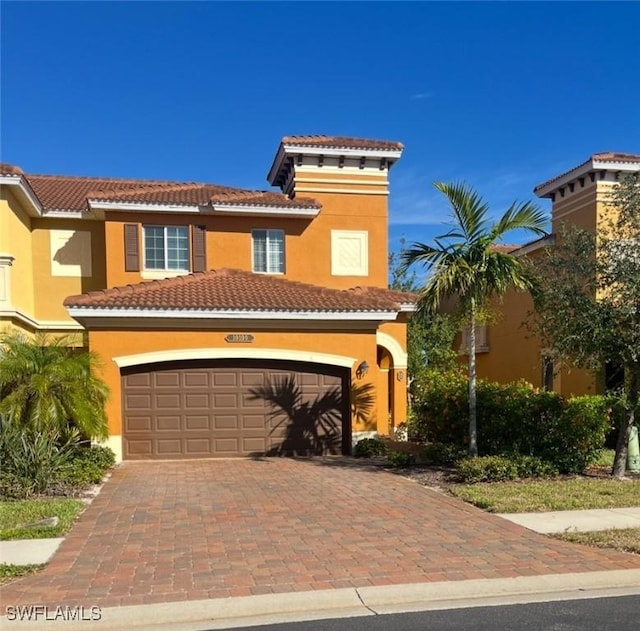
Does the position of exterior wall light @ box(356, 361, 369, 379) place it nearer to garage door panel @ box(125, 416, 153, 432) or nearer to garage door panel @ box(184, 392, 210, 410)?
garage door panel @ box(184, 392, 210, 410)

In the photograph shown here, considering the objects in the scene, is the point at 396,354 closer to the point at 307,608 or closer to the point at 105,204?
the point at 105,204

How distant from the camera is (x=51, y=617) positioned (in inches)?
213

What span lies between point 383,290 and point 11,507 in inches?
508

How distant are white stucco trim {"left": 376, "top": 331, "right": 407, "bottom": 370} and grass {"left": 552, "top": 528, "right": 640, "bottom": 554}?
39.4ft

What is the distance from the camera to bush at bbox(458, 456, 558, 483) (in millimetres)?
11469

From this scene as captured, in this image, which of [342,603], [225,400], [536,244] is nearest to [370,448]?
[225,400]

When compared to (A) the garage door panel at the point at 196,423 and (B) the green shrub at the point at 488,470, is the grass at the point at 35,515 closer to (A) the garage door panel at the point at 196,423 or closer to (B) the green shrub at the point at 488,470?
(A) the garage door panel at the point at 196,423

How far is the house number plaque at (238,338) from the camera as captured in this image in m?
15.0

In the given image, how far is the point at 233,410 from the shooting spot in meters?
15.0

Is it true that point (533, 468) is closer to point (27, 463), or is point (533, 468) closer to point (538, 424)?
point (538, 424)

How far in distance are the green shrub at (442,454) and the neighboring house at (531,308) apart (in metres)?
3.41

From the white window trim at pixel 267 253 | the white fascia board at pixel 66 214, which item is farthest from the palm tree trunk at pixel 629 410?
the white fascia board at pixel 66 214

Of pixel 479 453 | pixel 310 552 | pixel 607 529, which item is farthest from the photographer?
pixel 479 453

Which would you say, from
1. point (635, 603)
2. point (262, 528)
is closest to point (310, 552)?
point (262, 528)
